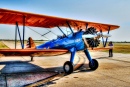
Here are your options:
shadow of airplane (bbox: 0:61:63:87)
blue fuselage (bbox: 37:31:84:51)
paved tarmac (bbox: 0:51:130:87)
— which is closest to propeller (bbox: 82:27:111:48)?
blue fuselage (bbox: 37:31:84:51)

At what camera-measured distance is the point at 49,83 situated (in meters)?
6.34

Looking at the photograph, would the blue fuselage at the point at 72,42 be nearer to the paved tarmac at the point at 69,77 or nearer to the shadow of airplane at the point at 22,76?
the paved tarmac at the point at 69,77

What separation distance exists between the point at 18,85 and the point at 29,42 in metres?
8.02

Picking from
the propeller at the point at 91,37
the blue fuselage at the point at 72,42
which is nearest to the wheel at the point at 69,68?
the blue fuselage at the point at 72,42

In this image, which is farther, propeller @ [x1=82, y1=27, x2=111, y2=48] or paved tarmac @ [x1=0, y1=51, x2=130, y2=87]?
propeller @ [x1=82, y1=27, x2=111, y2=48]

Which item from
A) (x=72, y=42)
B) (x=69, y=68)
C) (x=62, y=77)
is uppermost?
(x=72, y=42)

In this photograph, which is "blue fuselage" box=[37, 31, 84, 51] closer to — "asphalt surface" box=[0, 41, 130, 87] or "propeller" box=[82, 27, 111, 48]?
"propeller" box=[82, 27, 111, 48]

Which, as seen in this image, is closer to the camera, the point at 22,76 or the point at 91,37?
the point at 22,76

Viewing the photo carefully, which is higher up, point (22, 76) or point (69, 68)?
point (69, 68)

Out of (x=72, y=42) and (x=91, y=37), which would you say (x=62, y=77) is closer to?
(x=72, y=42)

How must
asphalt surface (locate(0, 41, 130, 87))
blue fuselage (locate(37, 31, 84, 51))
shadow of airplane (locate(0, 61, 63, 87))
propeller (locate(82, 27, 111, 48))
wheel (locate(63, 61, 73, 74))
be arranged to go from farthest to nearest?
blue fuselage (locate(37, 31, 84, 51)) < propeller (locate(82, 27, 111, 48)) < wheel (locate(63, 61, 73, 74)) < shadow of airplane (locate(0, 61, 63, 87)) < asphalt surface (locate(0, 41, 130, 87))

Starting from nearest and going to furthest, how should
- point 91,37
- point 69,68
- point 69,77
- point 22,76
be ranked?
point 69,77 < point 22,76 < point 69,68 < point 91,37

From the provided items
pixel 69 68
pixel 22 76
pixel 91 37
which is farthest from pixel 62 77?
pixel 91 37

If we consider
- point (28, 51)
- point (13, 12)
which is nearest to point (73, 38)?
point (28, 51)
